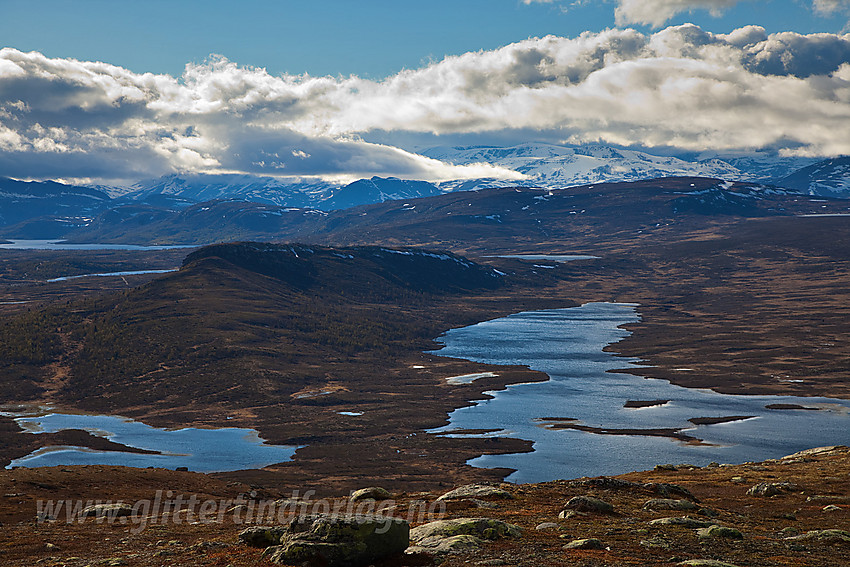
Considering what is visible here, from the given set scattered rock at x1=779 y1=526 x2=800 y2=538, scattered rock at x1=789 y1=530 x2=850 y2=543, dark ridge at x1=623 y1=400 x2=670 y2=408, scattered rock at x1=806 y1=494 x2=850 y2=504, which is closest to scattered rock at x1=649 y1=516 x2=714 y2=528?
scattered rock at x1=779 y1=526 x2=800 y2=538

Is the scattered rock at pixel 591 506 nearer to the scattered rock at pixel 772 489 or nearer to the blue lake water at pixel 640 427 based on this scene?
the scattered rock at pixel 772 489

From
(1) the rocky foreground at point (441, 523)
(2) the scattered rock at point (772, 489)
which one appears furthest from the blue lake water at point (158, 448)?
(2) the scattered rock at point (772, 489)

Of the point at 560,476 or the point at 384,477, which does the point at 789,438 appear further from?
the point at 384,477

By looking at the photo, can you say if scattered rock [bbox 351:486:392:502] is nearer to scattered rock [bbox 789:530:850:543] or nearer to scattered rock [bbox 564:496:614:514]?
scattered rock [bbox 564:496:614:514]

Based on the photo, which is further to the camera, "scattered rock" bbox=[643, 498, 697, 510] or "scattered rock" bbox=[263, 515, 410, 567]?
"scattered rock" bbox=[643, 498, 697, 510]

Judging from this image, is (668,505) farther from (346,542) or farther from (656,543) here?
(346,542)

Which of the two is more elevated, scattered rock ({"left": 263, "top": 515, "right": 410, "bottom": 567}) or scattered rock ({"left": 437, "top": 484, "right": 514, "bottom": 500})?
scattered rock ({"left": 263, "top": 515, "right": 410, "bottom": 567})

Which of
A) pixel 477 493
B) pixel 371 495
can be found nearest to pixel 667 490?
pixel 477 493
